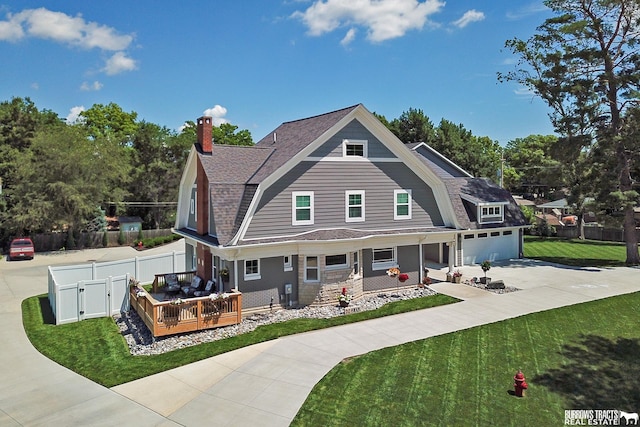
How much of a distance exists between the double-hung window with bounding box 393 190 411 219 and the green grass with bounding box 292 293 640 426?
6.34 meters

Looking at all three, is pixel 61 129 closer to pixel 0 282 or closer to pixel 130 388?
pixel 0 282

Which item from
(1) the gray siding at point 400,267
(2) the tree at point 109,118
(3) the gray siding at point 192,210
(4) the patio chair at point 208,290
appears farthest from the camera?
(2) the tree at point 109,118

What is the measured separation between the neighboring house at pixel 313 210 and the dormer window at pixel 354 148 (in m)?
0.04

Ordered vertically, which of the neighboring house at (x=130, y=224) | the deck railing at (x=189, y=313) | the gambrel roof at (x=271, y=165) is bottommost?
the deck railing at (x=189, y=313)

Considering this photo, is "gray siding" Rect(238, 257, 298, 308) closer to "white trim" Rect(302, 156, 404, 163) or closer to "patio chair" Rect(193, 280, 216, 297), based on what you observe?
"patio chair" Rect(193, 280, 216, 297)

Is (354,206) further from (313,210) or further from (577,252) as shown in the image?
(577,252)

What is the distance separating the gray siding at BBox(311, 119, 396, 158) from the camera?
679 inches

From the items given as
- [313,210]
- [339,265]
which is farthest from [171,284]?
[339,265]

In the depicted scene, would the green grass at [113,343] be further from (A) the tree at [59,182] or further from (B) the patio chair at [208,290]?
(A) the tree at [59,182]

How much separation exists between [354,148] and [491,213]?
40.5 ft

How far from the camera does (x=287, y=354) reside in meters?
12.0

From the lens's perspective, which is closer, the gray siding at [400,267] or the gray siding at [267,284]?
the gray siding at [267,284]

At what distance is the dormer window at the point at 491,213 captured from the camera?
25.6 metres

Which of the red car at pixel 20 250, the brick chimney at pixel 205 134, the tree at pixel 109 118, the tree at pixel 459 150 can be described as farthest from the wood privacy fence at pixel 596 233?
the tree at pixel 109 118
